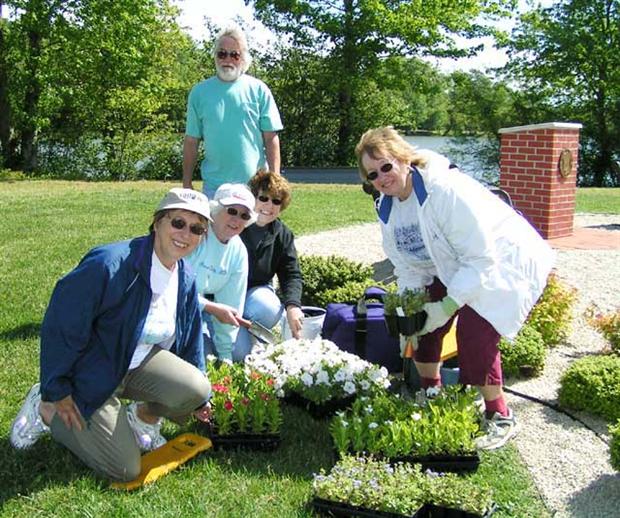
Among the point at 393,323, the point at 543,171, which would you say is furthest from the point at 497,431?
the point at 543,171

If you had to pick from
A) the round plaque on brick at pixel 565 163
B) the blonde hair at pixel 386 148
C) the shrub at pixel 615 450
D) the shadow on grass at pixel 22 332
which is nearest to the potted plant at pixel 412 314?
the blonde hair at pixel 386 148

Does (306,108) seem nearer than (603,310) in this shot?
No

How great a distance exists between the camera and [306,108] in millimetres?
27391

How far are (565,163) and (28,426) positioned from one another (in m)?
7.30

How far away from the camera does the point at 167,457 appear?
349 centimetres

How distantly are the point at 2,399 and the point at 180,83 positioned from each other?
24697 millimetres

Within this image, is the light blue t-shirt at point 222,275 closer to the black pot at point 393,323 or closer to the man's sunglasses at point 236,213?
the man's sunglasses at point 236,213

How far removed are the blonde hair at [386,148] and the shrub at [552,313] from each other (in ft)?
6.66

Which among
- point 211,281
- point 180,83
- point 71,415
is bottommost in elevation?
point 71,415

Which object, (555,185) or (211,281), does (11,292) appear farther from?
(555,185)

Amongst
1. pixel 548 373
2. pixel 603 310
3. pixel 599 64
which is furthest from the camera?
pixel 599 64

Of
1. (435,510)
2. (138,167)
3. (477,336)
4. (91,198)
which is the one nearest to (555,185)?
(477,336)

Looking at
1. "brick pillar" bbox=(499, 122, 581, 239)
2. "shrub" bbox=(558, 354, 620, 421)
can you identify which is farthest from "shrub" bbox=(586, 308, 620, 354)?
"brick pillar" bbox=(499, 122, 581, 239)

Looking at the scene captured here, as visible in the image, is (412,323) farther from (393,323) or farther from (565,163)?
(565,163)
